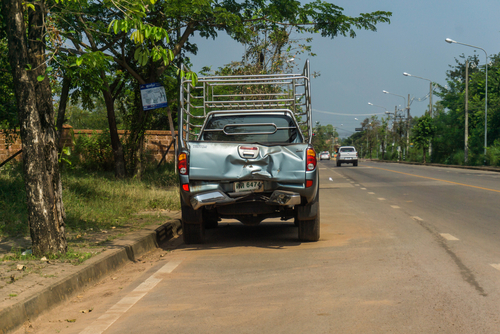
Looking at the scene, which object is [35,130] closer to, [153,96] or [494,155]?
[153,96]

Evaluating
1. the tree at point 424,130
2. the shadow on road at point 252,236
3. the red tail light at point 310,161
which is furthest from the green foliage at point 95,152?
the tree at point 424,130

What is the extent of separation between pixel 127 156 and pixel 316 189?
482 inches

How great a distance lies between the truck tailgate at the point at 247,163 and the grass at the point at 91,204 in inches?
84.4

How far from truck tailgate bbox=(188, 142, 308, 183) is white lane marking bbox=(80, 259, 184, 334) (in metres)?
1.37

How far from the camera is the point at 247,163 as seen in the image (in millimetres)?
6934

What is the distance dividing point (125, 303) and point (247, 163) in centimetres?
275

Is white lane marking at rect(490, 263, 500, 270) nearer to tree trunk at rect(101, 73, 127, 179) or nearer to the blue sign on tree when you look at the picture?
the blue sign on tree

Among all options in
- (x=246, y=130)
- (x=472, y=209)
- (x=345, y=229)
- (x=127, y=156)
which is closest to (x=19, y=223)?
(x=246, y=130)

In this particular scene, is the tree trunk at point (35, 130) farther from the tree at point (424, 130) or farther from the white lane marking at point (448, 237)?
the tree at point (424, 130)

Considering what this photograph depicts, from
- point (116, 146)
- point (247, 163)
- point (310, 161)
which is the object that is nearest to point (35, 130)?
point (247, 163)

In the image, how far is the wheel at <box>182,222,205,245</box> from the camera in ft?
25.0

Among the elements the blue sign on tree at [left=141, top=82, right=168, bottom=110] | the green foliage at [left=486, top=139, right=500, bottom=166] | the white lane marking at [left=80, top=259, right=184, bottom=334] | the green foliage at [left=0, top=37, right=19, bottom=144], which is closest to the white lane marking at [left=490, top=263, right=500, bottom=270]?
the white lane marking at [left=80, top=259, right=184, bottom=334]

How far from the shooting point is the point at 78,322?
4.31 meters

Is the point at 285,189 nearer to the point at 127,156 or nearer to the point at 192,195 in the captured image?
the point at 192,195
